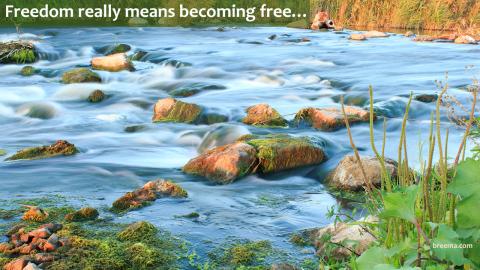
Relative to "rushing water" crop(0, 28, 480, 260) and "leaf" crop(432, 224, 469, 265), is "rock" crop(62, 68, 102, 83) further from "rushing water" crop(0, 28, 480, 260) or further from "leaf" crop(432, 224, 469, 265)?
"leaf" crop(432, 224, 469, 265)

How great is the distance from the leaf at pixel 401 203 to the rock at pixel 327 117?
599 centimetres

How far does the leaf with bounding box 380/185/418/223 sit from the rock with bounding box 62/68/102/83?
1088cm

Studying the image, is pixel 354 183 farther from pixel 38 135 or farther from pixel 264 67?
pixel 264 67

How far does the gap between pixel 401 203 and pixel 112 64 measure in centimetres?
1233

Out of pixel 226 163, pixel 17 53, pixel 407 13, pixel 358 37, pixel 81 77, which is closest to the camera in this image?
pixel 226 163

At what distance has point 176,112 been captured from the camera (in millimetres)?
8859

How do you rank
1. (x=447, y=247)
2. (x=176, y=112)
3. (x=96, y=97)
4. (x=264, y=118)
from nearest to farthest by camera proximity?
1. (x=447, y=247)
2. (x=264, y=118)
3. (x=176, y=112)
4. (x=96, y=97)

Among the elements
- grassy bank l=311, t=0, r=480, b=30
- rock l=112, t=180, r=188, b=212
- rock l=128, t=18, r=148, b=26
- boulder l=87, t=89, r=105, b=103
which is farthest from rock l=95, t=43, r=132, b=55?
rock l=112, t=180, r=188, b=212

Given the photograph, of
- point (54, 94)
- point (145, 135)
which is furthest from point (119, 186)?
point (54, 94)

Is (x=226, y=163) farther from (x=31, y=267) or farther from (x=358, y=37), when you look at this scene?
(x=358, y=37)

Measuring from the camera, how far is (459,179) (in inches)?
79.1

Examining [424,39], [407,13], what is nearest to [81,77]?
[424,39]

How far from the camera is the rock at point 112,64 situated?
13.6m

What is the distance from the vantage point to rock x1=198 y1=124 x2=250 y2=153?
24.4ft
